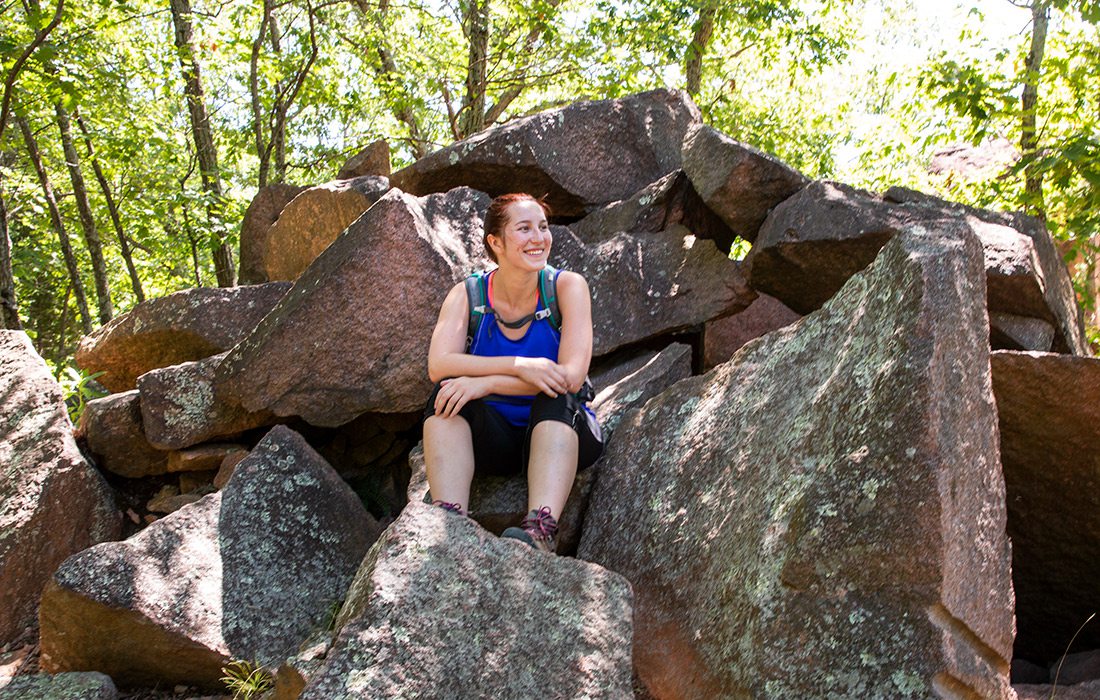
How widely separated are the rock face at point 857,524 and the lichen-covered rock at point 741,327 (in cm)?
223

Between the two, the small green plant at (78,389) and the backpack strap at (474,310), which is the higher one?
the backpack strap at (474,310)

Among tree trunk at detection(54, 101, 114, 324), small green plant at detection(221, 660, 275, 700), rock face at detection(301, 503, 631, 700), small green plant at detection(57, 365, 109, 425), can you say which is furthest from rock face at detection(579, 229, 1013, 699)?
tree trunk at detection(54, 101, 114, 324)

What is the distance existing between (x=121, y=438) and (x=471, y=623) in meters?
3.98

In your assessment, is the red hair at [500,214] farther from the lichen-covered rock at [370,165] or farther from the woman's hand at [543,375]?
the lichen-covered rock at [370,165]

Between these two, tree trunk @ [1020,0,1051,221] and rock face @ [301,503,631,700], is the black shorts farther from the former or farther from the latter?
tree trunk @ [1020,0,1051,221]

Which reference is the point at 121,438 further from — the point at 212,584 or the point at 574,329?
the point at 574,329

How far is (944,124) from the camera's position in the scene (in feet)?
28.5

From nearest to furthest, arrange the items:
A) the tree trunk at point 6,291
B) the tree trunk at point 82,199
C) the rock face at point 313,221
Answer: the rock face at point 313,221, the tree trunk at point 6,291, the tree trunk at point 82,199

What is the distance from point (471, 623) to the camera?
2.98 m

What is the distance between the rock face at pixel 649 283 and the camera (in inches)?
232

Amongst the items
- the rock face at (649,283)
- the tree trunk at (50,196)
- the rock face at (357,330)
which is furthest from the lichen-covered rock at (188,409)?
the tree trunk at (50,196)

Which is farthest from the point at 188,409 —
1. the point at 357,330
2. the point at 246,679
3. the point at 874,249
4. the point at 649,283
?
the point at 874,249

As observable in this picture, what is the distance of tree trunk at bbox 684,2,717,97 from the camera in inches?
454

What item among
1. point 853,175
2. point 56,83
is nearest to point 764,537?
point 56,83
